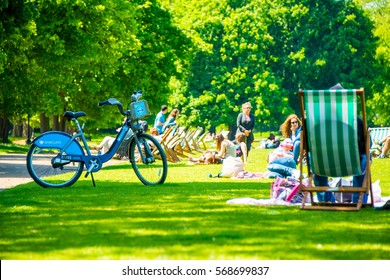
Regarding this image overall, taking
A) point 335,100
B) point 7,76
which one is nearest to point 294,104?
point 7,76

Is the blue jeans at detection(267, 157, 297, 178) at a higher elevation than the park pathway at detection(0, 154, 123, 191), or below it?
higher

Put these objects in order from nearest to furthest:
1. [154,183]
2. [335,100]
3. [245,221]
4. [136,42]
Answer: [245,221] < [335,100] < [154,183] < [136,42]

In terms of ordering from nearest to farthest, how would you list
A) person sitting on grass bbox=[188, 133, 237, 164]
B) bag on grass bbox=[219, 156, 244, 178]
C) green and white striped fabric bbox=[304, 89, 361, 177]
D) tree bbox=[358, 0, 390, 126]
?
green and white striped fabric bbox=[304, 89, 361, 177], bag on grass bbox=[219, 156, 244, 178], person sitting on grass bbox=[188, 133, 237, 164], tree bbox=[358, 0, 390, 126]

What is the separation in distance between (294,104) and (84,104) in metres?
25.4

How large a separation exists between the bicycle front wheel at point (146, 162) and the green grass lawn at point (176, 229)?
170 centimetres

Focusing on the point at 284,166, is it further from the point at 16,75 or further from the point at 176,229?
the point at 16,75

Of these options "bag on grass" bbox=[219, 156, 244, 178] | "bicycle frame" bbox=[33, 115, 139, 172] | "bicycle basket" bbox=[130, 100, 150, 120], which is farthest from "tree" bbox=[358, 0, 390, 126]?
"bicycle frame" bbox=[33, 115, 139, 172]

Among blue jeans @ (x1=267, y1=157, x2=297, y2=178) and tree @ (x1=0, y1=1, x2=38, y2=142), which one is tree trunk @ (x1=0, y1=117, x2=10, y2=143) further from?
blue jeans @ (x1=267, y1=157, x2=297, y2=178)

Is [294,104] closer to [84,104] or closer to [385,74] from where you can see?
[385,74]

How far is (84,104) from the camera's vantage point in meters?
51.6

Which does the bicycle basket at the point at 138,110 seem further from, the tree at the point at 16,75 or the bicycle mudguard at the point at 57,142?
the tree at the point at 16,75

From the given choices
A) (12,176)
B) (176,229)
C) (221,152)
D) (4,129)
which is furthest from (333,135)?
(4,129)

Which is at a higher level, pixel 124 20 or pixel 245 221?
pixel 124 20

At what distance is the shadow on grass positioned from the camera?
25.7ft
